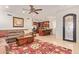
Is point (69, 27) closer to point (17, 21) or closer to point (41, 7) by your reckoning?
point (41, 7)

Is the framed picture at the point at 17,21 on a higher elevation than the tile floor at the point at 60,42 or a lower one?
higher

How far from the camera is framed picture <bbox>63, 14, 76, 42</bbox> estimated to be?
212 cm

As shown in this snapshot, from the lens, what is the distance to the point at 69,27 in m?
2.18

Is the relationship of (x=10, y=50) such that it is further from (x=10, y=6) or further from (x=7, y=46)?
(x=10, y=6)

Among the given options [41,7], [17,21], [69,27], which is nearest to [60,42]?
[69,27]

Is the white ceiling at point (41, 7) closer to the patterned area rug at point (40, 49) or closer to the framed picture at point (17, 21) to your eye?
the framed picture at point (17, 21)

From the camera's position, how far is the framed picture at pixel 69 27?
2119 mm

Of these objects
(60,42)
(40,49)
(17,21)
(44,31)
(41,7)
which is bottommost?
(40,49)

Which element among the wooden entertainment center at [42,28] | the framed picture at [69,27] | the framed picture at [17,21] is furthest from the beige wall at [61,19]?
the framed picture at [17,21]
